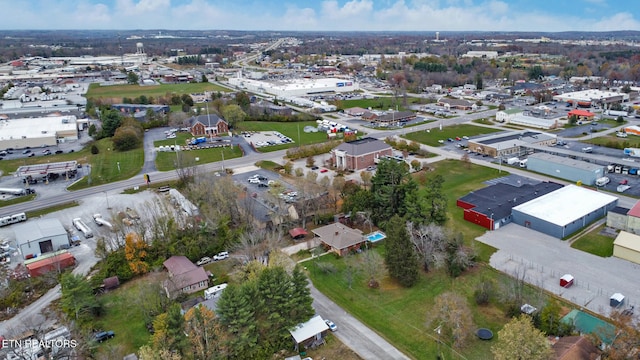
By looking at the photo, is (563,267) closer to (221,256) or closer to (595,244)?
(595,244)

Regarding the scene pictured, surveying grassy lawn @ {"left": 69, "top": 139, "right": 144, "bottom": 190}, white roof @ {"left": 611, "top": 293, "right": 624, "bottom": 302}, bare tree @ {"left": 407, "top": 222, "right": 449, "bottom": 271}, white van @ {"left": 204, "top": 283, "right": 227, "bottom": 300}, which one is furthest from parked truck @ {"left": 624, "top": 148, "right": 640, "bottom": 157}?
grassy lawn @ {"left": 69, "top": 139, "right": 144, "bottom": 190}

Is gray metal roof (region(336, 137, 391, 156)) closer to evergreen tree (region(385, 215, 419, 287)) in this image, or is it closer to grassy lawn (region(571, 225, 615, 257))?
evergreen tree (region(385, 215, 419, 287))

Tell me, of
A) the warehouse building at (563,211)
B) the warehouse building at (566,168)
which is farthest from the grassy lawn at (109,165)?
the warehouse building at (566,168)

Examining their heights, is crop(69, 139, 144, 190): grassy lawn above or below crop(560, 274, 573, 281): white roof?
above

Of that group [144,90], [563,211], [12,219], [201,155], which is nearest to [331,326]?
[563,211]

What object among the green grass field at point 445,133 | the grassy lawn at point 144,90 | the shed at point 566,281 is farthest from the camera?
the grassy lawn at point 144,90

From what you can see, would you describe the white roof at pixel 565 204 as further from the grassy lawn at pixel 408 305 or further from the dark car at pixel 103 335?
the dark car at pixel 103 335
